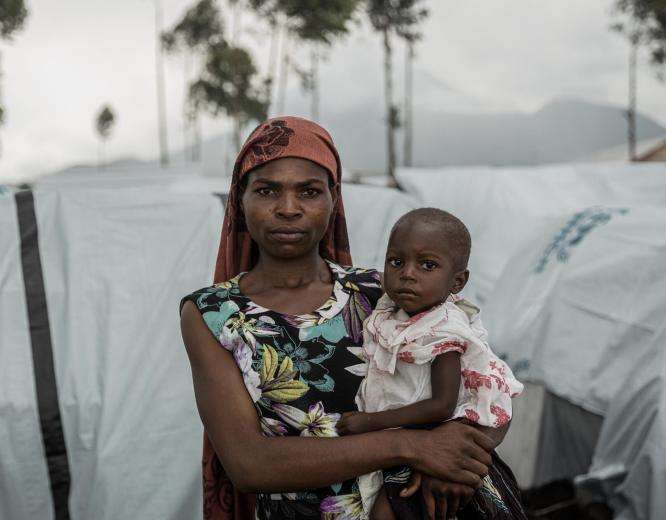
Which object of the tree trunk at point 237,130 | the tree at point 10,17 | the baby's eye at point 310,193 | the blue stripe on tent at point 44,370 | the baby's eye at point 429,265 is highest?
the tree at point 10,17

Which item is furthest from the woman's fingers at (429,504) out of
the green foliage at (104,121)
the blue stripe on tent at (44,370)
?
the green foliage at (104,121)

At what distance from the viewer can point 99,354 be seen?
2428 mm

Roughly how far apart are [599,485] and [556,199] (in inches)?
167

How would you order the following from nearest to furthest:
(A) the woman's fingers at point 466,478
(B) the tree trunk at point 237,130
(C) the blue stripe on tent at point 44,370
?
1. (A) the woman's fingers at point 466,478
2. (C) the blue stripe on tent at point 44,370
3. (B) the tree trunk at point 237,130

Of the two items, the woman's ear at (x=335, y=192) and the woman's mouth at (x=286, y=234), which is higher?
the woman's ear at (x=335, y=192)

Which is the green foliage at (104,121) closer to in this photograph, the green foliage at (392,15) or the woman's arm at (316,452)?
the green foliage at (392,15)

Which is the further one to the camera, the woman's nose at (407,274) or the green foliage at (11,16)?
the green foliage at (11,16)

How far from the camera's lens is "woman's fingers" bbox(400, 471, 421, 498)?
127cm

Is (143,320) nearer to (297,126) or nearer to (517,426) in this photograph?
(297,126)

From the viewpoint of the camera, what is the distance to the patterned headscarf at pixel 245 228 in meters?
1.46

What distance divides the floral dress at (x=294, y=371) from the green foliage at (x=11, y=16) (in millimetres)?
17146

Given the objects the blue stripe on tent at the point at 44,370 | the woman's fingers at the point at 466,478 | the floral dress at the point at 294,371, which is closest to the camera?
the woman's fingers at the point at 466,478

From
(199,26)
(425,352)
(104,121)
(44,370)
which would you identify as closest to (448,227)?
(425,352)

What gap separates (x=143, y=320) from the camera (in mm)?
2539
